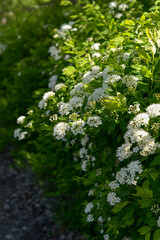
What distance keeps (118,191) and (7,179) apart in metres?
3.04

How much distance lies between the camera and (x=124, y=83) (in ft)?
6.31

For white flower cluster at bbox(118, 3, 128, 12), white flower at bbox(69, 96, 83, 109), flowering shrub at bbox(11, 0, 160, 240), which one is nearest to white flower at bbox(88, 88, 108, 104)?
flowering shrub at bbox(11, 0, 160, 240)

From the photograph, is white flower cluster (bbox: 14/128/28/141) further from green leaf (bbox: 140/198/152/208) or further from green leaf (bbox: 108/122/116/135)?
green leaf (bbox: 140/198/152/208)

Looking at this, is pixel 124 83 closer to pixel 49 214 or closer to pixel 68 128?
pixel 68 128

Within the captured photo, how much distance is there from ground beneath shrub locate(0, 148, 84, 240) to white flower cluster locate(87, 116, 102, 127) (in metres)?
2.04

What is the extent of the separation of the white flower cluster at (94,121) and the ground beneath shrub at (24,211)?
2038 millimetres

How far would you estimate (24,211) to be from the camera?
399 centimetres

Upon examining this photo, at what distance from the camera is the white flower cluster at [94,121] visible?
1847 millimetres

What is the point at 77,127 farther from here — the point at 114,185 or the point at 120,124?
the point at 114,185

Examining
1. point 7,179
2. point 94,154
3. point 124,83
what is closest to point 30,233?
point 7,179

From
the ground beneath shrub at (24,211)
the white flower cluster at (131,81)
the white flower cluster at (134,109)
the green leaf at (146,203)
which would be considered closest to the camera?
the green leaf at (146,203)

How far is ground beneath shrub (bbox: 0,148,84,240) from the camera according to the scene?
3.63 meters

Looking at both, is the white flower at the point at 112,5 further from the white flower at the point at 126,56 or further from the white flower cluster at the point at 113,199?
the white flower cluster at the point at 113,199

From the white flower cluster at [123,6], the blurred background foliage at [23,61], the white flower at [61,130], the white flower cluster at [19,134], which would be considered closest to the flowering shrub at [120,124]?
the white flower at [61,130]
